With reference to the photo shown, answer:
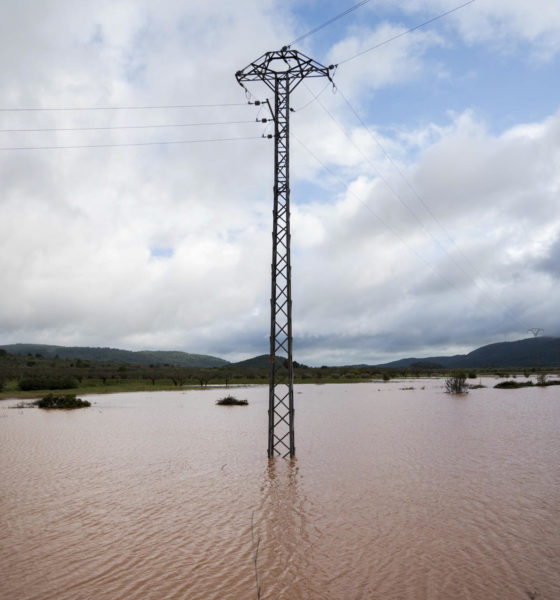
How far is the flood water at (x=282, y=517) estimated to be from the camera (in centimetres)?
719

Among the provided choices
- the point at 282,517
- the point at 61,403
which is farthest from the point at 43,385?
the point at 282,517

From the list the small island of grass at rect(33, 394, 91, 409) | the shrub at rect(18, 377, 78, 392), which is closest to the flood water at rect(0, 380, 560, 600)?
the small island of grass at rect(33, 394, 91, 409)

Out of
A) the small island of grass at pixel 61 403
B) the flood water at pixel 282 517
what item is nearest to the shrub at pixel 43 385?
the small island of grass at pixel 61 403

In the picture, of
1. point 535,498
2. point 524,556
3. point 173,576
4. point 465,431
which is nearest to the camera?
point 173,576

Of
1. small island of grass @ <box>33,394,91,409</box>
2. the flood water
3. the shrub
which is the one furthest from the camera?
the shrub

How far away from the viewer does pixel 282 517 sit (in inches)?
408

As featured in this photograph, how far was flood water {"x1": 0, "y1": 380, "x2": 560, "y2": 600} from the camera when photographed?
23.6 feet

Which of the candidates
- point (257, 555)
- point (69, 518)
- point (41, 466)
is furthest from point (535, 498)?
point (41, 466)

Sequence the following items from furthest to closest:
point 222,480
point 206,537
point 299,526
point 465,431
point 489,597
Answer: point 465,431, point 222,480, point 299,526, point 206,537, point 489,597

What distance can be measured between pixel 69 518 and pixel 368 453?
10599 millimetres

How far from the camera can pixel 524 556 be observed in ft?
26.6

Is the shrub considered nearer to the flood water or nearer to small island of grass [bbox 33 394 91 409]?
small island of grass [bbox 33 394 91 409]

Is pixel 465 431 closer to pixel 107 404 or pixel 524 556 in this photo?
pixel 524 556

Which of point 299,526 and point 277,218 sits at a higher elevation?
point 277,218
